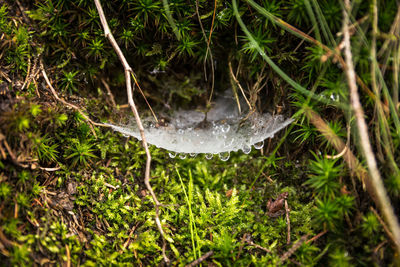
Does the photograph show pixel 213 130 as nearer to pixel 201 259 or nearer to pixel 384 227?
pixel 201 259

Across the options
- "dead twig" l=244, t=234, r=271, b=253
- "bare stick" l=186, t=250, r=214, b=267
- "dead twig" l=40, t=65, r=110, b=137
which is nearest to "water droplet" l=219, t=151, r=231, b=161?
"dead twig" l=244, t=234, r=271, b=253

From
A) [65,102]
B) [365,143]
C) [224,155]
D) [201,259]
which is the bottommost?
[201,259]

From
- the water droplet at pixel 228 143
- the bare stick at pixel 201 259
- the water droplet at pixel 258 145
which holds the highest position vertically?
the water droplet at pixel 258 145

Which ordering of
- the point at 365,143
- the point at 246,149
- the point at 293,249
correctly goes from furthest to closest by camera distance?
the point at 246,149 < the point at 293,249 < the point at 365,143

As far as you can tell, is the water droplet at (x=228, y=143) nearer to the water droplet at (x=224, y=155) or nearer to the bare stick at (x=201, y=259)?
the water droplet at (x=224, y=155)

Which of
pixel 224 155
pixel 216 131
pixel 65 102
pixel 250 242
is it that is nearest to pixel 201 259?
pixel 250 242

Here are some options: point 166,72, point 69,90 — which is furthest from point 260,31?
point 69,90

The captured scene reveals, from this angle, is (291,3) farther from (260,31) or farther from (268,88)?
(268,88)

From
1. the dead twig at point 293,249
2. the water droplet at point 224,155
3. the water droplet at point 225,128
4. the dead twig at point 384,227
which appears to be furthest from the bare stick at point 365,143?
the water droplet at point 225,128
